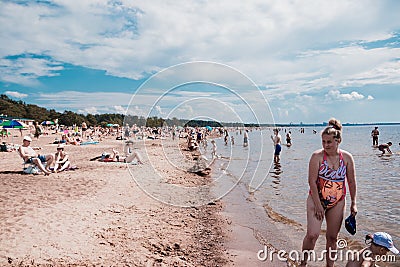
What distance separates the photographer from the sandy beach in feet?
15.2

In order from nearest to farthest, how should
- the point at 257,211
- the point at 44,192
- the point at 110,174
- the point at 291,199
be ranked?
1. the point at 44,192
2. the point at 257,211
3. the point at 291,199
4. the point at 110,174

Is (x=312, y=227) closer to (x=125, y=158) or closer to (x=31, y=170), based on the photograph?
(x=31, y=170)

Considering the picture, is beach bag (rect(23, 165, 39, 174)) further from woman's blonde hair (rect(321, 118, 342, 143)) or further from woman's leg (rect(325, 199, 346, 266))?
woman's blonde hair (rect(321, 118, 342, 143))

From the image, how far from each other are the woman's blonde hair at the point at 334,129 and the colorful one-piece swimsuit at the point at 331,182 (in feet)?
0.78

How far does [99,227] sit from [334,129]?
15.1ft

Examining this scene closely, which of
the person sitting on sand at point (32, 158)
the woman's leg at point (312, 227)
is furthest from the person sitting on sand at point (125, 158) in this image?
the woman's leg at point (312, 227)

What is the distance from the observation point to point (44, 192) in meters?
8.09

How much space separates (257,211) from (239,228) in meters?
1.83

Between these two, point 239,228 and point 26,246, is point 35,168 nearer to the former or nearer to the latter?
point 26,246

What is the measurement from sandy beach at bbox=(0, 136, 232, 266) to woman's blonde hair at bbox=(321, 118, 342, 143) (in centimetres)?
272

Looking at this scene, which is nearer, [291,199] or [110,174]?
[291,199]

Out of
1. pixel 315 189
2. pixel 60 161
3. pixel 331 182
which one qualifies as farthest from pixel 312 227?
pixel 60 161

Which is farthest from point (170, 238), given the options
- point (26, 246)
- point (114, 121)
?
point (114, 121)

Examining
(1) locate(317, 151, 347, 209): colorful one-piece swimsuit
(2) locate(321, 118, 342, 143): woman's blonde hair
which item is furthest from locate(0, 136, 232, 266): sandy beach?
(2) locate(321, 118, 342, 143): woman's blonde hair
